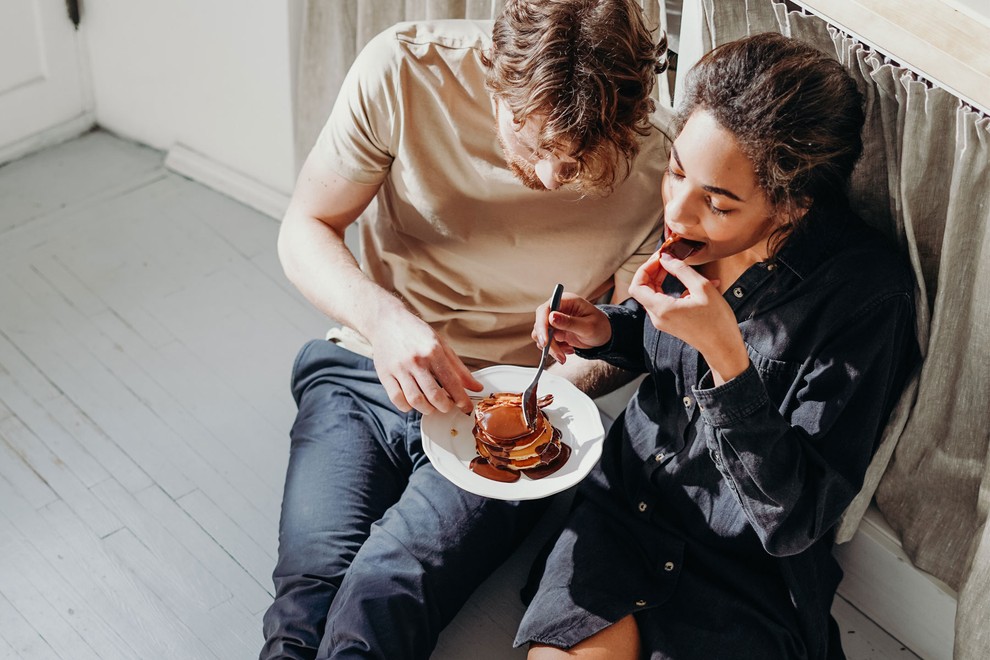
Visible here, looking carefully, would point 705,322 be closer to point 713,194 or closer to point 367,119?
point 713,194

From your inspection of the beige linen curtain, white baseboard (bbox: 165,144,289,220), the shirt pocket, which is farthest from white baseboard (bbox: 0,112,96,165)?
the shirt pocket

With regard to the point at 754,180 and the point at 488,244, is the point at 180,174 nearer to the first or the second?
the point at 488,244

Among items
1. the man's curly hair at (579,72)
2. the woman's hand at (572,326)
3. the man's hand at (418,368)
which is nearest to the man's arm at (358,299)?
the man's hand at (418,368)

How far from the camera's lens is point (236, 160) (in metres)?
2.92

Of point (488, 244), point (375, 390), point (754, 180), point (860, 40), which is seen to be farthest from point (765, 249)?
point (375, 390)

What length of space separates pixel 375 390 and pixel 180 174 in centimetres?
128

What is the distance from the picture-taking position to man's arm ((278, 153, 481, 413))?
5.50 ft

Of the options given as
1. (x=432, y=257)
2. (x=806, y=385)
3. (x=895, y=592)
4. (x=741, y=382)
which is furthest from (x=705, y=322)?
(x=895, y=592)

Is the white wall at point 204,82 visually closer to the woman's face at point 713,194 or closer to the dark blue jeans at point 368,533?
the dark blue jeans at point 368,533

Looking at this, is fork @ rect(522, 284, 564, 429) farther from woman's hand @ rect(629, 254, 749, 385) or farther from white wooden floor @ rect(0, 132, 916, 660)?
white wooden floor @ rect(0, 132, 916, 660)

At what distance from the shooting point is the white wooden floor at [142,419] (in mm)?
1955

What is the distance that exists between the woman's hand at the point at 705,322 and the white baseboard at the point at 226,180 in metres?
1.59

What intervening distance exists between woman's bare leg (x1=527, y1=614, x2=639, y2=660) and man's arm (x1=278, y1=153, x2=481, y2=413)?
39cm

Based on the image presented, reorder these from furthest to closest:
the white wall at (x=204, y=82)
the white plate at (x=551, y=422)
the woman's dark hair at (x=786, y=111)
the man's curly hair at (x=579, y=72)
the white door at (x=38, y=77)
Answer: the white door at (x=38, y=77)
the white wall at (x=204, y=82)
the white plate at (x=551, y=422)
the man's curly hair at (x=579, y=72)
the woman's dark hair at (x=786, y=111)
